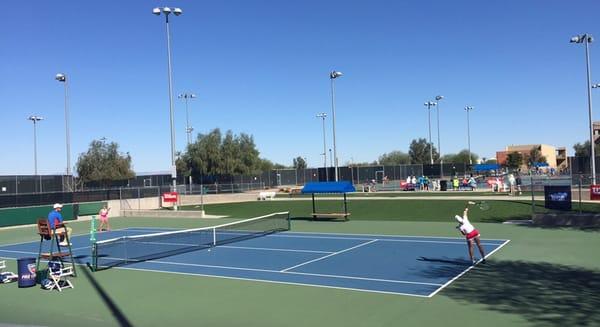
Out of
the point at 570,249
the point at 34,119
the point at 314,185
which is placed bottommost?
the point at 570,249

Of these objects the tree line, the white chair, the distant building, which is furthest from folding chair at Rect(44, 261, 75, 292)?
the distant building

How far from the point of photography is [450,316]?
9.53m

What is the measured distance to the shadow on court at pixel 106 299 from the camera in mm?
10000

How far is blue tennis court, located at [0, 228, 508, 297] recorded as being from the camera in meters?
13.0

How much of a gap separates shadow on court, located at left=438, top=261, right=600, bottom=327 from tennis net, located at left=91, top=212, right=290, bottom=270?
389 inches

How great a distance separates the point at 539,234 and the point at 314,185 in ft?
40.0

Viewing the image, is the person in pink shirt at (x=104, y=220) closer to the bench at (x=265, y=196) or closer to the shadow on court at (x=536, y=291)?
the bench at (x=265, y=196)

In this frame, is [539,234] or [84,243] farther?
[84,243]

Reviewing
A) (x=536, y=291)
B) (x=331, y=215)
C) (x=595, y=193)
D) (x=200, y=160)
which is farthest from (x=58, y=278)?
(x=200, y=160)

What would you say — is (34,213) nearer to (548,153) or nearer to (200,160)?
(200,160)

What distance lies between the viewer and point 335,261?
16141 millimetres

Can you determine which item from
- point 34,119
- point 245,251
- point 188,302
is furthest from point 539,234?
point 34,119

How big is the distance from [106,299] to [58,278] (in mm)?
2030

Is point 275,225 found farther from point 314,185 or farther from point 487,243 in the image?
point 487,243
